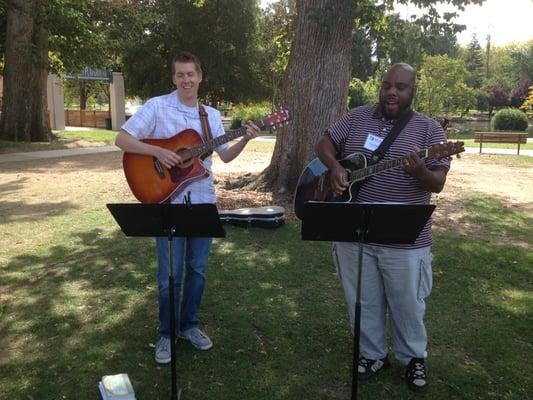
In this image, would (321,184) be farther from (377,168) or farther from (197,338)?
(197,338)

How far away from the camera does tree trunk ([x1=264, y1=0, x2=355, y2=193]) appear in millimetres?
8102

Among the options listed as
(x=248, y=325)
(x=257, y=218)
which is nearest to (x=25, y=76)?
(x=257, y=218)

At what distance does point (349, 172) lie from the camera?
330 cm

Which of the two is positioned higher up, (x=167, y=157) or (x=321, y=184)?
(x=167, y=157)

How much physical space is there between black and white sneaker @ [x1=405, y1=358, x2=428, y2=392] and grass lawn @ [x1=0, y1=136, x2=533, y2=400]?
0.07 m

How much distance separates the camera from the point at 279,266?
5.82 metres

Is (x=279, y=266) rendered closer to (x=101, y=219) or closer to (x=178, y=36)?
(x=101, y=219)

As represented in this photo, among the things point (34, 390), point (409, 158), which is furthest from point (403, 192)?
point (34, 390)

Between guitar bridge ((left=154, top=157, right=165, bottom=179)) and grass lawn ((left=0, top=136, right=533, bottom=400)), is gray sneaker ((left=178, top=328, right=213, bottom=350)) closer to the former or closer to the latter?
grass lawn ((left=0, top=136, right=533, bottom=400))

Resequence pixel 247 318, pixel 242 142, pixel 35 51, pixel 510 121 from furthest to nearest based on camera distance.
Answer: pixel 510 121 → pixel 35 51 → pixel 247 318 → pixel 242 142

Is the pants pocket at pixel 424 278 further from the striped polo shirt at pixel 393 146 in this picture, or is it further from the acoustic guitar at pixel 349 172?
the acoustic guitar at pixel 349 172

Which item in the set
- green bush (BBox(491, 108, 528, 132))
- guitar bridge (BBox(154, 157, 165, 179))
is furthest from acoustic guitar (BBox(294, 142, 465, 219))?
green bush (BBox(491, 108, 528, 132))

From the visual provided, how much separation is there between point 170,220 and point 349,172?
1.15 m

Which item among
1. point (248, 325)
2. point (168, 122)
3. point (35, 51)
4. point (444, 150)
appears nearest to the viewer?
point (444, 150)
